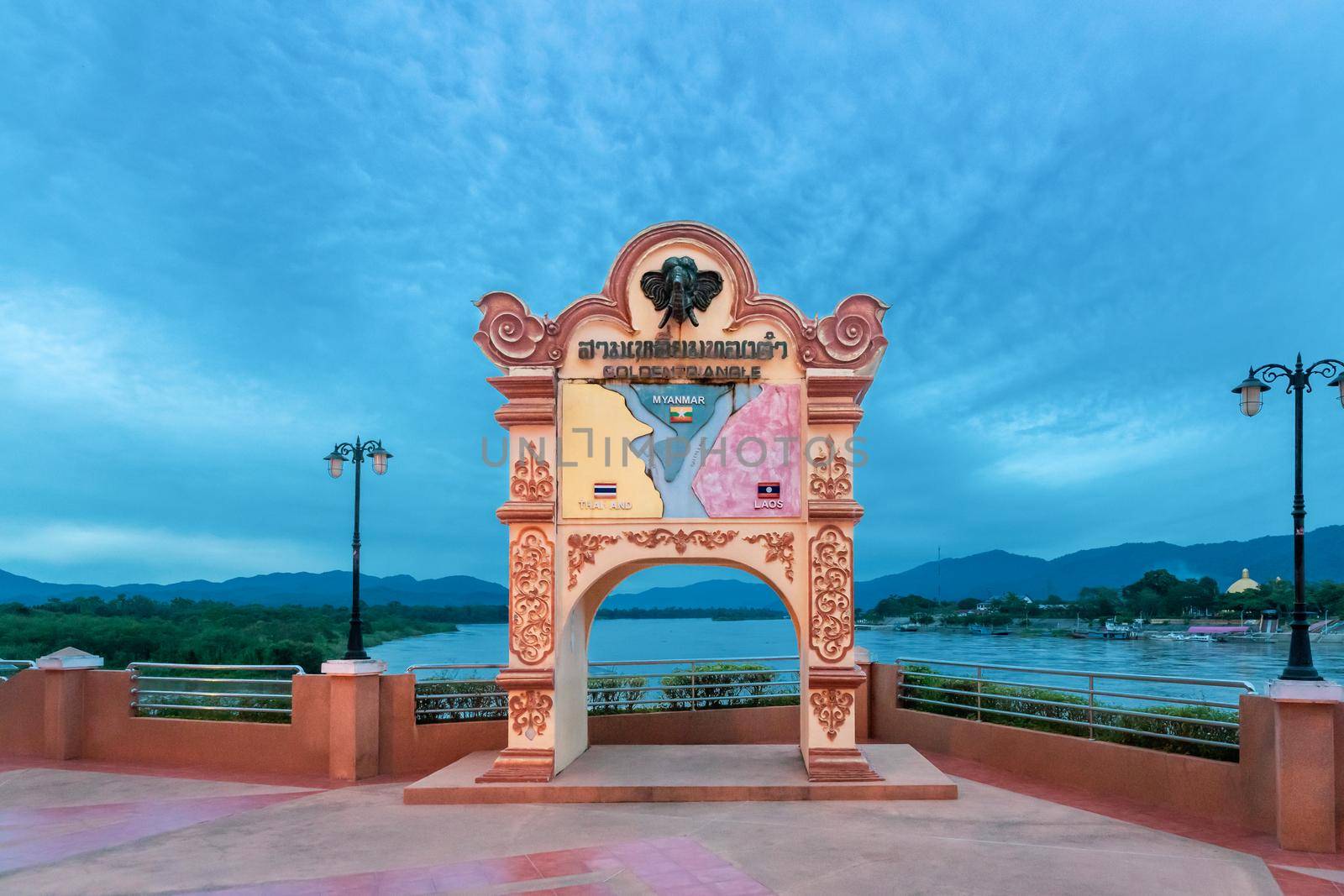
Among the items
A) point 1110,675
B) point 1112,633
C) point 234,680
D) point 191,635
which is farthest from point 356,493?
point 1112,633

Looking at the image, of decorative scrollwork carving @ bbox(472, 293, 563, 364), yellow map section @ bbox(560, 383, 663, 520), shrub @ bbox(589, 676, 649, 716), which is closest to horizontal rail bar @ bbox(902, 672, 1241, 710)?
shrub @ bbox(589, 676, 649, 716)

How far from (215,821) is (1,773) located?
427 centimetres

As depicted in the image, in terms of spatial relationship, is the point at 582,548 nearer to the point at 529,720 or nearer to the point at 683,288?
the point at 529,720

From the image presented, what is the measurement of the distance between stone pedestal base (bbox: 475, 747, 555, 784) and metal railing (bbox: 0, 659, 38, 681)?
6451 mm

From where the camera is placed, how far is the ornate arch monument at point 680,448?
9430 mm

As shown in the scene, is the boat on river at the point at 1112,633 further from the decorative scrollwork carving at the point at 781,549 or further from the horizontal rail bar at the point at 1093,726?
the decorative scrollwork carving at the point at 781,549

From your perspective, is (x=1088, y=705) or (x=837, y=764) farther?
(x=1088, y=705)

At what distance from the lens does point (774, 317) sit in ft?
32.0

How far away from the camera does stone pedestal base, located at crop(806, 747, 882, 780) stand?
9.02 metres

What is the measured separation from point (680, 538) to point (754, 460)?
114 cm

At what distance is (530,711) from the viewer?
9.31 metres

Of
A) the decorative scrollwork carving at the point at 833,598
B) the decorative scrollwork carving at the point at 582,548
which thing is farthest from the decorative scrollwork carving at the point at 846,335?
the decorative scrollwork carving at the point at 582,548

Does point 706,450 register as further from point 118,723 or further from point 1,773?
point 1,773

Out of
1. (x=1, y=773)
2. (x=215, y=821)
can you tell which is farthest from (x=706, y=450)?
(x=1, y=773)
